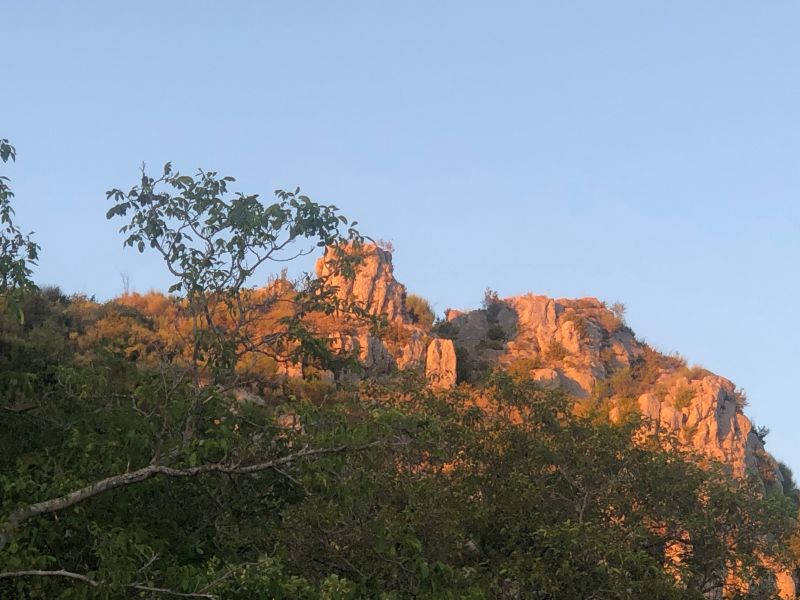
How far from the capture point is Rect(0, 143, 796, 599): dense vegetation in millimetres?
10289

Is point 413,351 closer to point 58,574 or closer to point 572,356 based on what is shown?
point 572,356

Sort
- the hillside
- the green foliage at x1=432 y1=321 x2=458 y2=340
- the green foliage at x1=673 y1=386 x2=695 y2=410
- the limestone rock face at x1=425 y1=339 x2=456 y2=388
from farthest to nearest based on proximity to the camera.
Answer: the green foliage at x1=432 y1=321 x2=458 y2=340, the limestone rock face at x1=425 y1=339 x2=456 y2=388, the green foliage at x1=673 y1=386 x2=695 y2=410, the hillside

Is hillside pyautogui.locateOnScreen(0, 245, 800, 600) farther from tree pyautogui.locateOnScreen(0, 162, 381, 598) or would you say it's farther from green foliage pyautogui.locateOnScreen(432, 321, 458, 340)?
green foliage pyautogui.locateOnScreen(432, 321, 458, 340)

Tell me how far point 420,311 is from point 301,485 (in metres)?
50.1

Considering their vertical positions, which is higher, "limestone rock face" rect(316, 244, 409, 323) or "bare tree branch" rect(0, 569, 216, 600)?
"limestone rock face" rect(316, 244, 409, 323)

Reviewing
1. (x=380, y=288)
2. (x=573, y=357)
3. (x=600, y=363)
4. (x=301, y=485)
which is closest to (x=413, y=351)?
(x=380, y=288)

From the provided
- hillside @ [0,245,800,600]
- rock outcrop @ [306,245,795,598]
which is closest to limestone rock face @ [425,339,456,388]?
rock outcrop @ [306,245,795,598]

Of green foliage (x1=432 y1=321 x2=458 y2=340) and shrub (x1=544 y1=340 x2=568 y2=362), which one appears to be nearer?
shrub (x1=544 y1=340 x2=568 y2=362)

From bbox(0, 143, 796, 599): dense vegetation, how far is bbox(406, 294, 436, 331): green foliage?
3881 cm

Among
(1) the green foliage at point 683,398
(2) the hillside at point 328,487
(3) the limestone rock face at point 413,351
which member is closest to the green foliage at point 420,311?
(3) the limestone rock face at point 413,351

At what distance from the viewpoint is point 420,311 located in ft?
201

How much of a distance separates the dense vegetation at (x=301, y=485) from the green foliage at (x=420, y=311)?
127ft

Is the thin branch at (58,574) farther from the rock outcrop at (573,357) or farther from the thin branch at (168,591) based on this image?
the rock outcrop at (573,357)

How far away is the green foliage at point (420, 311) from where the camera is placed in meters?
59.4
